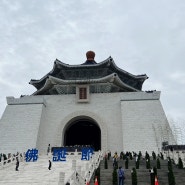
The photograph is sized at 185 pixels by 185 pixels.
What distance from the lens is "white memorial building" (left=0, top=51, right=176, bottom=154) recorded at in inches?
955

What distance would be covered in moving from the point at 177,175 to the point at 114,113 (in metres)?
14.9

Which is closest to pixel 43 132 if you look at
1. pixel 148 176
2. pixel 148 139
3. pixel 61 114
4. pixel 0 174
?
pixel 61 114

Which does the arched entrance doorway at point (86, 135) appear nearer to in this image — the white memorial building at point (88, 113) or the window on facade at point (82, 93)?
the white memorial building at point (88, 113)

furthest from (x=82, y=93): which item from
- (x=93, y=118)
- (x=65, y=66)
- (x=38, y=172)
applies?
(x=38, y=172)

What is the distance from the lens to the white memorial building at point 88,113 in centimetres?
2425

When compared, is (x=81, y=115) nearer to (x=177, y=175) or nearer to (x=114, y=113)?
(x=114, y=113)

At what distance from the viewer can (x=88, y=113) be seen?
27141 millimetres

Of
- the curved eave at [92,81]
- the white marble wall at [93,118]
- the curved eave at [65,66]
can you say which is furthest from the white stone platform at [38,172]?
the curved eave at [65,66]

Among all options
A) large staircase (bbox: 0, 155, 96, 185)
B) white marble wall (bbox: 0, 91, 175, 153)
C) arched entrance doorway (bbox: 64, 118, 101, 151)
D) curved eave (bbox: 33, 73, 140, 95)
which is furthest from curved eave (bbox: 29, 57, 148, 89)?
large staircase (bbox: 0, 155, 96, 185)

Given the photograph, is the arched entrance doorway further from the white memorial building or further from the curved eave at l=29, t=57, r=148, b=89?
the curved eave at l=29, t=57, r=148, b=89

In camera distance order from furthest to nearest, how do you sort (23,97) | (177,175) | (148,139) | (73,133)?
(73,133) → (23,97) → (148,139) → (177,175)

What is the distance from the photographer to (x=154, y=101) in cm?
2677

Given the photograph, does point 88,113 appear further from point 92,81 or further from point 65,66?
point 65,66

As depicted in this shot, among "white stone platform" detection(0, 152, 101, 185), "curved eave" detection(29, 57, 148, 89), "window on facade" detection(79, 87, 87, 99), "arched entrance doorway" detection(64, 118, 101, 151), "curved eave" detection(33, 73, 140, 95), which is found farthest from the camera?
"arched entrance doorway" detection(64, 118, 101, 151)
